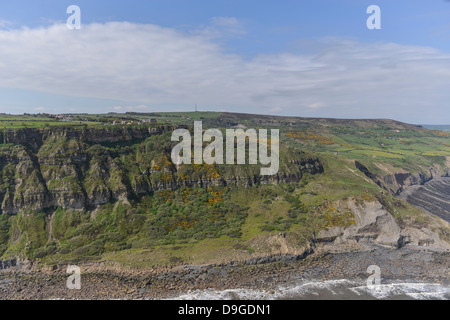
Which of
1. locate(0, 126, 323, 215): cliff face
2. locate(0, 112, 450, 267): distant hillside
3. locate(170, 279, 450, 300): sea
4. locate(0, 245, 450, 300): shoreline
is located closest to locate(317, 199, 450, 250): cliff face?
locate(0, 112, 450, 267): distant hillside

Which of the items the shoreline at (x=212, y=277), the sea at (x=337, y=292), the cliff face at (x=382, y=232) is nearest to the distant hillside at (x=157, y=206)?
the cliff face at (x=382, y=232)

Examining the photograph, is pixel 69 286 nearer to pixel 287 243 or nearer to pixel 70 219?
pixel 70 219

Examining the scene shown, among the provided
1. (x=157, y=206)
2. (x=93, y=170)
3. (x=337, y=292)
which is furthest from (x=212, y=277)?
(x=93, y=170)

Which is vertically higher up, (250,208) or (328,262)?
(250,208)

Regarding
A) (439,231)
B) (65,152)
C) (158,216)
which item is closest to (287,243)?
(158,216)

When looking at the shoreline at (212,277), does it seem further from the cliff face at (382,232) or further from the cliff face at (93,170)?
the cliff face at (93,170)
